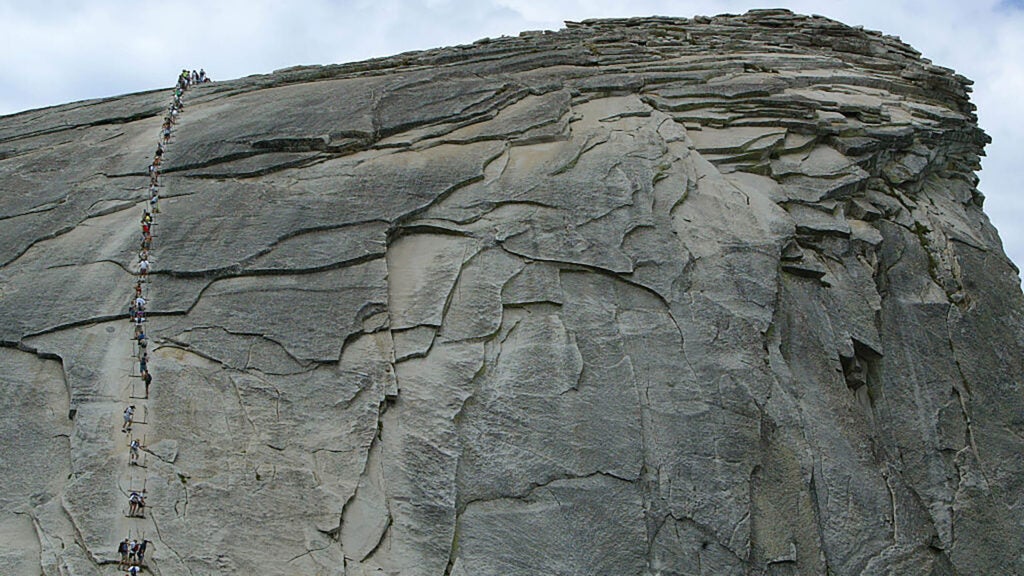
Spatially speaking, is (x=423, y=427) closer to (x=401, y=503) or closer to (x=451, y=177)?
(x=401, y=503)

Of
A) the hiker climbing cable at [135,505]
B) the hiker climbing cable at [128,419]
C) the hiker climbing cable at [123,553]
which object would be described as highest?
the hiker climbing cable at [128,419]

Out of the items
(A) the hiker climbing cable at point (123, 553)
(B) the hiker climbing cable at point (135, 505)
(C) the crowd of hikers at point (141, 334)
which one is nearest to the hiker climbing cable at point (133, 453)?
→ (C) the crowd of hikers at point (141, 334)

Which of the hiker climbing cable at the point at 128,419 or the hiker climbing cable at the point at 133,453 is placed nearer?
the hiker climbing cable at the point at 133,453

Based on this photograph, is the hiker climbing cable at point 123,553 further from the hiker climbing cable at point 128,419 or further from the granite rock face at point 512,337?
the hiker climbing cable at point 128,419

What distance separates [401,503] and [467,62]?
18.6 metres

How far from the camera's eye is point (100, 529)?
19891 mm

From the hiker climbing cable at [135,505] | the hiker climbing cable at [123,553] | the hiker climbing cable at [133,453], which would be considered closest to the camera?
the hiker climbing cable at [123,553]

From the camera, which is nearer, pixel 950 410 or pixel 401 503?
pixel 401 503

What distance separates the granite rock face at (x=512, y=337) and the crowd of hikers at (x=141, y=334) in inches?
8.9

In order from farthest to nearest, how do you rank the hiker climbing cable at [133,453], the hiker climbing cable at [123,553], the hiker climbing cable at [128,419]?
the hiker climbing cable at [128,419] → the hiker climbing cable at [133,453] → the hiker climbing cable at [123,553]

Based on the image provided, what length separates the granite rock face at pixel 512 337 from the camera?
20.8 m

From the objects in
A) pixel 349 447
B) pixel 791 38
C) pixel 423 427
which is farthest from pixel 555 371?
pixel 791 38

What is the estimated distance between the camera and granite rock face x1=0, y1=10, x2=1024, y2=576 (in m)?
20.8

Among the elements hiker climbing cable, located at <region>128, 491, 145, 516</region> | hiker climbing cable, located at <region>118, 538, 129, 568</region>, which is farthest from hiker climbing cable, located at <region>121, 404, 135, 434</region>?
hiker climbing cable, located at <region>118, 538, 129, 568</region>
